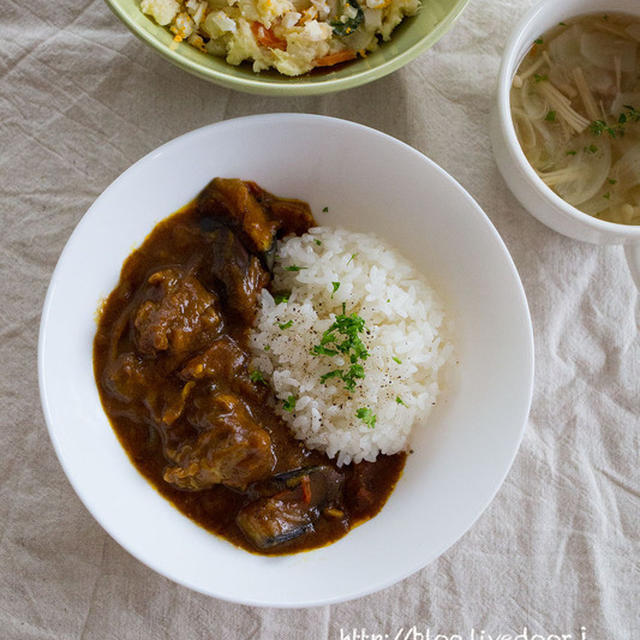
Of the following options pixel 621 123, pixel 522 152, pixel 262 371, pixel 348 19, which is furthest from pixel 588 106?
pixel 262 371

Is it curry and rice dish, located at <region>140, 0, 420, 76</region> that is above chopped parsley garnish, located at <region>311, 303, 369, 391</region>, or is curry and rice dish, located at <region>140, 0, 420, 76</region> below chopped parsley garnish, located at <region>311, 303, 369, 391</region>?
above

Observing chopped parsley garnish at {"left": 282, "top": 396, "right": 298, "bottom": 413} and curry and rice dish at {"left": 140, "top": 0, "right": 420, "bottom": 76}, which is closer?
curry and rice dish at {"left": 140, "top": 0, "right": 420, "bottom": 76}

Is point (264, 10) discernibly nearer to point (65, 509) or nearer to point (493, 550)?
point (65, 509)

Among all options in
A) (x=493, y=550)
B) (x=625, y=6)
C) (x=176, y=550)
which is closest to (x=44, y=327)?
(x=176, y=550)

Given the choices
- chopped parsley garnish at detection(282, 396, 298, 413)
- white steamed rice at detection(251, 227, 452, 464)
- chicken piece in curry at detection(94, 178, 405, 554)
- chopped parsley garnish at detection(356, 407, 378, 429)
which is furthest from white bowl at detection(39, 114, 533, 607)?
chopped parsley garnish at detection(282, 396, 298, 413)

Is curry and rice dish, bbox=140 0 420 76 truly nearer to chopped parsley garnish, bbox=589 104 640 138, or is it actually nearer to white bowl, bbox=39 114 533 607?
white bowl, bbox=39 114 533 607

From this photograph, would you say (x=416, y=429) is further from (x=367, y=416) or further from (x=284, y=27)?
(x=284, y=27)
